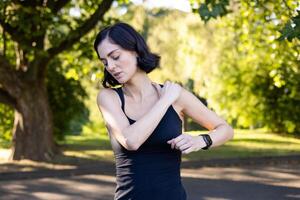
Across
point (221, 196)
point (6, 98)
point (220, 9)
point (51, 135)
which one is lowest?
point (221, 196)

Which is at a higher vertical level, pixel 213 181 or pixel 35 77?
pixel 35 77

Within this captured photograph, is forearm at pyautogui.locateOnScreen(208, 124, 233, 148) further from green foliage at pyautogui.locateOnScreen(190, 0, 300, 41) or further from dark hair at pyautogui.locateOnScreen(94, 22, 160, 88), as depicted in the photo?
green foliage at pyautogui.locateOnScreen(190, 0, 300, 41)

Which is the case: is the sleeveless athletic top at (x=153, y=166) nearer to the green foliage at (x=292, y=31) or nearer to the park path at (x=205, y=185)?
the green foliage at (x=292, y=31)

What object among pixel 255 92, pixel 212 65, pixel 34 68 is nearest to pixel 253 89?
pixel 255 92

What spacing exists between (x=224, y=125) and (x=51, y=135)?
9.94 meters

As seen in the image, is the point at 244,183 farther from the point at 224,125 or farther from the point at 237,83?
the point at 237,83

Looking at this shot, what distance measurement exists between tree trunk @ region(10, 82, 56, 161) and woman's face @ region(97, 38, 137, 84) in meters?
9.44

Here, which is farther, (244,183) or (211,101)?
(211,101)

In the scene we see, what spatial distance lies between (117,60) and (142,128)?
267 mm

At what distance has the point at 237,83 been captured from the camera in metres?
16.7

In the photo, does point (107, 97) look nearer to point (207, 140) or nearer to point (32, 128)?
point (207, 140)

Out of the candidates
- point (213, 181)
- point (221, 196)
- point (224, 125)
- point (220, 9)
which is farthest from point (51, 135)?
point (224, 125)

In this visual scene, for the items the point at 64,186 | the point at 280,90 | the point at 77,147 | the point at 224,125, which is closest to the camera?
the point at 224,125

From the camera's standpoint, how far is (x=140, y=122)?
1.89 meters
